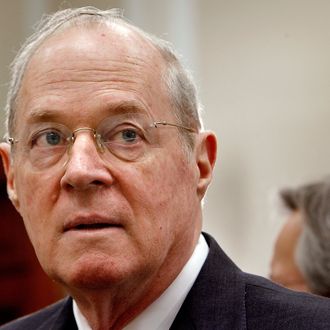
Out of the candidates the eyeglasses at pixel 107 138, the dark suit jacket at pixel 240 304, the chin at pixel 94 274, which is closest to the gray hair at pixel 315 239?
the dark suit jacket at pixel 240 304

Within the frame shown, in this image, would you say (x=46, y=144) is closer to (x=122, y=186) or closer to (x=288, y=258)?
(x=122, y=186)

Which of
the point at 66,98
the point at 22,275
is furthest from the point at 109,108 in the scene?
the point at 22,275

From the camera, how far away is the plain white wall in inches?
246

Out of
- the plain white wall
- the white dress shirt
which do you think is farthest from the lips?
the plain white wall

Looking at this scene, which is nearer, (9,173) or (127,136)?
(127,136)

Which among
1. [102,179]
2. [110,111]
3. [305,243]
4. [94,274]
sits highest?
[110,111]

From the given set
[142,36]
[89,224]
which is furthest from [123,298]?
[142,36]

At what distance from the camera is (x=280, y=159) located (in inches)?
255

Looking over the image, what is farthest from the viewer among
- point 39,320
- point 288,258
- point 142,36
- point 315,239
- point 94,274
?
point 288,258

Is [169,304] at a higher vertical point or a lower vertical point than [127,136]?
lower

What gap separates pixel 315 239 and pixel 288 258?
1.01 feet

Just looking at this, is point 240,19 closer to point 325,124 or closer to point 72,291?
point 325,124

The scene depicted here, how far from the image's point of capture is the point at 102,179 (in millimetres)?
2447

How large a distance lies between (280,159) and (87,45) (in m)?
3.99
